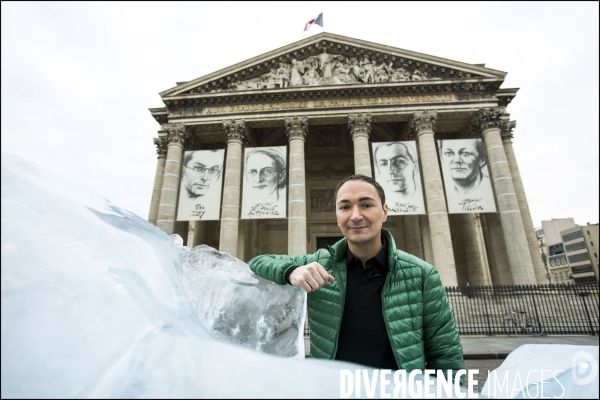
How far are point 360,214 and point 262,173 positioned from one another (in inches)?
536

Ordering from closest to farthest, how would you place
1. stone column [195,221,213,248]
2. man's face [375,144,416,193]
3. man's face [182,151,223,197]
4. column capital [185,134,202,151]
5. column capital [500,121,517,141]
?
A: man's face [375,144,416,193]
man's face [182,151,223,197]
column capital [500,121,517,141]
stone column [195,221,213,248]
column capital [185,134,202,151]

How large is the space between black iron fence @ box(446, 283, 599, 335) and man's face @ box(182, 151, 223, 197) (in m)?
11.9

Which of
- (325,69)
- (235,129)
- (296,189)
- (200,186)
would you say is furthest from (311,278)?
(325,69)

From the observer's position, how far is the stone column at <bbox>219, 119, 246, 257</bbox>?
14468 millimetres

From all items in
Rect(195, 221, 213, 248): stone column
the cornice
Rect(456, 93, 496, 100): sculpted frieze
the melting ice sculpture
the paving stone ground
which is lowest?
the paving stone ground

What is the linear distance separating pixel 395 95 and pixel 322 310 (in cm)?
1660

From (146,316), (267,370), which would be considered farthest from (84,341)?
(267,370)

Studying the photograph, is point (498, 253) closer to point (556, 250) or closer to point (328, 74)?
point (328, 74)

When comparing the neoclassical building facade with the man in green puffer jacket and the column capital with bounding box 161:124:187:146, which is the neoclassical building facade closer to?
the column capital with bounding box 161:124:187:146

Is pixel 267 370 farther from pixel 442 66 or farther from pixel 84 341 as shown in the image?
pixel 442 66

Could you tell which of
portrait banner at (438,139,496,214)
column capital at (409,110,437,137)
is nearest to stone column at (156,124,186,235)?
column capital at (409,110,437,137)

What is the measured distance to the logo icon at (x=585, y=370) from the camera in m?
0.73

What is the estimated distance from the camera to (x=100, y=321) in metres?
0.75

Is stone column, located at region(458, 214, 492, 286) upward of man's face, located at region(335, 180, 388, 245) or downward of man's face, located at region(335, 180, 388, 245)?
upward
